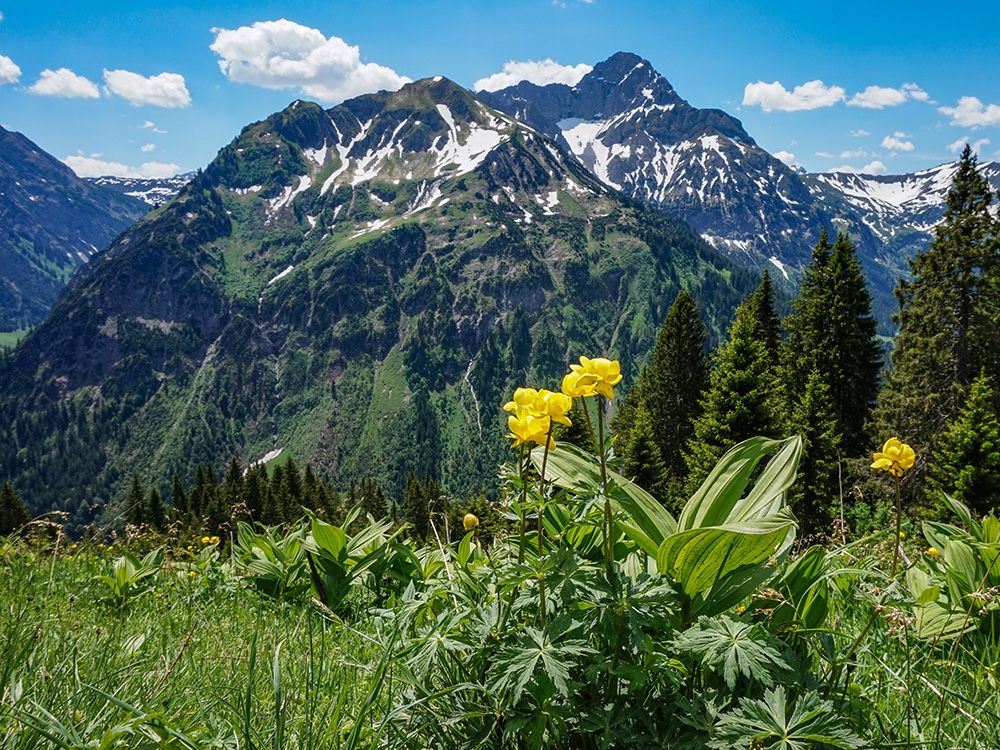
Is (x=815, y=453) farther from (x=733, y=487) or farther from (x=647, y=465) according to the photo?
(x=733, y=487)

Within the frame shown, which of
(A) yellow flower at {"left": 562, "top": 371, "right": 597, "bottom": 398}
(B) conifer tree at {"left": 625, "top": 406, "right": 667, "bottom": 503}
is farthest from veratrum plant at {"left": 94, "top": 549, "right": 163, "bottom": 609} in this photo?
(B) conifer tree at {"left": 625, "top": 406, "right": 667, "bottom": 503}

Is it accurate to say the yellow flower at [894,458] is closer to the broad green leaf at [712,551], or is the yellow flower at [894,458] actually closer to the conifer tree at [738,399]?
the broad green leaf at [712,551]

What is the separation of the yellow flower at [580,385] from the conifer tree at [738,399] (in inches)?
884

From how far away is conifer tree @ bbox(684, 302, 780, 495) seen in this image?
23047 mm

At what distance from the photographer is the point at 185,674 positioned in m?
2.43

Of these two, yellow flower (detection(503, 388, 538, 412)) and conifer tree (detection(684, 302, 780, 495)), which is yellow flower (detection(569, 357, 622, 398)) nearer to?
yellow flower (detection(503, 388, 538, 412))

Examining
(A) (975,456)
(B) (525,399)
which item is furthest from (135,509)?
(A) (975,456)

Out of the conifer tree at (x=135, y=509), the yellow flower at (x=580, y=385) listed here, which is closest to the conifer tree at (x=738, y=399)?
the conifer tree at (x=135, y=509)

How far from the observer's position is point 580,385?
2.00 meters

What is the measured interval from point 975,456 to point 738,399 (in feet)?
27.0

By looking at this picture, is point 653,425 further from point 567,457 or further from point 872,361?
point 567,457

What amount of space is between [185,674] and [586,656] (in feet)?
6.10

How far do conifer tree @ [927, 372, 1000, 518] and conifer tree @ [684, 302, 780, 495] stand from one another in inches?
244

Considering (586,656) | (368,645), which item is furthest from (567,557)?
(368,645)
